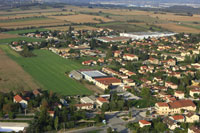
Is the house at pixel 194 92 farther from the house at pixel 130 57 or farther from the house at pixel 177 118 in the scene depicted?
the house at pixel 130 57

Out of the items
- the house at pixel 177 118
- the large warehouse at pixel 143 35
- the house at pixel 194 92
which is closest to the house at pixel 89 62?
the house at pixel 194 92

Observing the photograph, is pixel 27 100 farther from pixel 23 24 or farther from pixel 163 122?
pixel 23 24

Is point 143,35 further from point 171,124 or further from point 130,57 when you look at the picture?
point 171,124

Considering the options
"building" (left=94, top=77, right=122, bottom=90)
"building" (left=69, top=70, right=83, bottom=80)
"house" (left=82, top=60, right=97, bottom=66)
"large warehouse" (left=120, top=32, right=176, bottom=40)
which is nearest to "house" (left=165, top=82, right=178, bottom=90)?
"building" (left=94, top=77, right=122, bottom=90)

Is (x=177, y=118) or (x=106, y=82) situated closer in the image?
(x=177, y=118)

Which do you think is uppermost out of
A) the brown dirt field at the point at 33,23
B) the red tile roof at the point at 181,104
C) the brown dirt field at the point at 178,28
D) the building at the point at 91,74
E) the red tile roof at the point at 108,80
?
the red tile roof at the point at 181,104

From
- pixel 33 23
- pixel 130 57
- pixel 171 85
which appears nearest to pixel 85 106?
pixel 171 85
